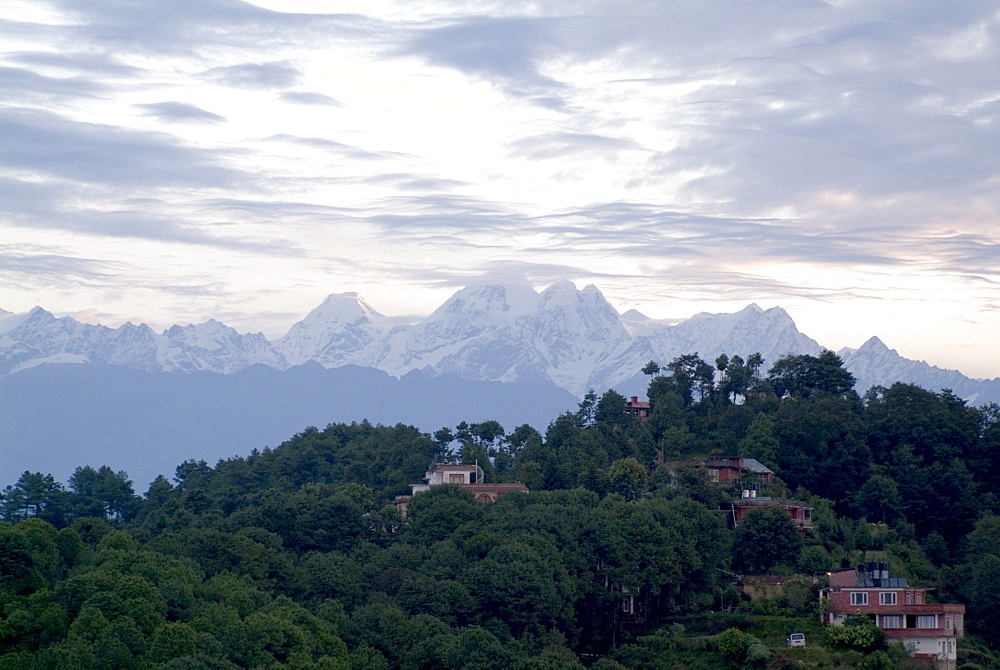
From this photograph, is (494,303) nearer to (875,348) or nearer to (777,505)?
(875,348)

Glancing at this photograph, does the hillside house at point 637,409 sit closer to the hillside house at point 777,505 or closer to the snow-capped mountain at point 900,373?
the hillside house at point 777,505

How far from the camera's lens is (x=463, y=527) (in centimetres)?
4891

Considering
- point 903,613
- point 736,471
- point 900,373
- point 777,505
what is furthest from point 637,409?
point 900,373

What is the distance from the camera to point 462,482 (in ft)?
200

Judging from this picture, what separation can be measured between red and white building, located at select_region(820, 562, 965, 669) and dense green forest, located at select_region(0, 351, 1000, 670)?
0.99 m

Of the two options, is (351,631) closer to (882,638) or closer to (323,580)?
(323,580)

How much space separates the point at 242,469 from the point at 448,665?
116 ft

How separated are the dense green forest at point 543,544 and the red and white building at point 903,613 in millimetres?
992

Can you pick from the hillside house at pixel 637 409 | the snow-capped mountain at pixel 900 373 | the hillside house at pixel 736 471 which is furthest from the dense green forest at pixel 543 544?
the snow-capped mountain at pixel 900 373

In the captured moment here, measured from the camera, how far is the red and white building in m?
42.5

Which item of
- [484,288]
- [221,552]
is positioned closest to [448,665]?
[221,552]

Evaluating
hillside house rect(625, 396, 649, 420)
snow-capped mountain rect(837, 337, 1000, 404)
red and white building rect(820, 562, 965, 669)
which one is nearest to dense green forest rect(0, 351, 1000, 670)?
hillside house rect(625, 396, 649, 420)

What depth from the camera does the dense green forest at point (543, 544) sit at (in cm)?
3812

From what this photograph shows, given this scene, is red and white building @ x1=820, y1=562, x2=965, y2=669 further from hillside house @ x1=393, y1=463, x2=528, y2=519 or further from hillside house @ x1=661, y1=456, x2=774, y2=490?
hillside house @ x1=393, y1=463, x2=528, y2=519
